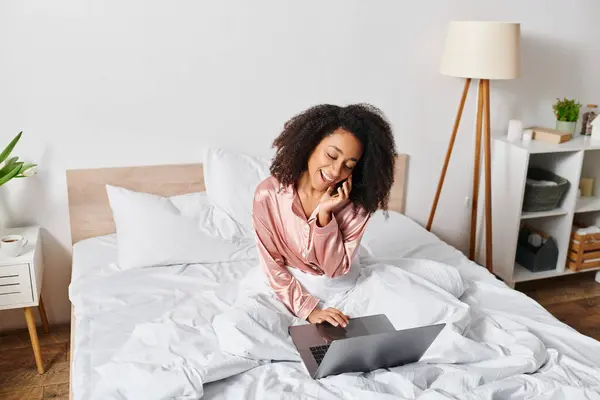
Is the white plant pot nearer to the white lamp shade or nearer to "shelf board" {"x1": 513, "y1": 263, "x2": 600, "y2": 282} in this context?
the white lamp shade

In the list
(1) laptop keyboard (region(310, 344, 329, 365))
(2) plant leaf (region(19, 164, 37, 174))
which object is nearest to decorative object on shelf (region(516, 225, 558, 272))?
(1) laptop keyboard (region(310, 344, 329, 365))

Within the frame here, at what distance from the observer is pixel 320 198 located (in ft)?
5.84

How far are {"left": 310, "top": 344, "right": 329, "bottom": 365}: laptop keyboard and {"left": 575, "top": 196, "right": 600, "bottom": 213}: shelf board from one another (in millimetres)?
1949

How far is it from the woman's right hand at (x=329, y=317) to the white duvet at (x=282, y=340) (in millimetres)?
58

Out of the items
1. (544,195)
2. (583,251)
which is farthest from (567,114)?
(583,251)

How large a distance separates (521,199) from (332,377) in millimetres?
1658

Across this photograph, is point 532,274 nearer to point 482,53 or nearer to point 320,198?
point 482,53

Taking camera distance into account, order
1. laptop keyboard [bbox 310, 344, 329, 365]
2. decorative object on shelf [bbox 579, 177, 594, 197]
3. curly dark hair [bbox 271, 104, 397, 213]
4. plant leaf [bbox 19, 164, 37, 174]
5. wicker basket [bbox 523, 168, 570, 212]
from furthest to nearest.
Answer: decorative object on shelf [bbox 579, 177, 594, 197], wicker basket [bbox 523, 168, 570, 212], plant leaf [bbox 19, 164, 37, 174], curly dark hair [bbox 271, 104, 397, 213], laptop keyboard [bbox 310, 344, 329, 365]

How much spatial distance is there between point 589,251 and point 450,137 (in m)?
0.93

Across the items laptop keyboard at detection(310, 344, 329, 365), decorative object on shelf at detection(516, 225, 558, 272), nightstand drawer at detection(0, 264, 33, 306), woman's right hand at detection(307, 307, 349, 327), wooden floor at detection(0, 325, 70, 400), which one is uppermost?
woman's right hand at detection(307, 307, 349, 327)

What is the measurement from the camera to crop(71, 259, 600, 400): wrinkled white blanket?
1463 millimetres

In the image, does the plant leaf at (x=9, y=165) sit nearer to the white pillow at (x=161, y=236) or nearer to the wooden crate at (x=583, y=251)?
the white pillow at (x=161, y=236)

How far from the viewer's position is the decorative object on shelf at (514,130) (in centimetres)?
288

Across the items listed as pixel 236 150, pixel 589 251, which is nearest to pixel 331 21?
pixel 236 150
